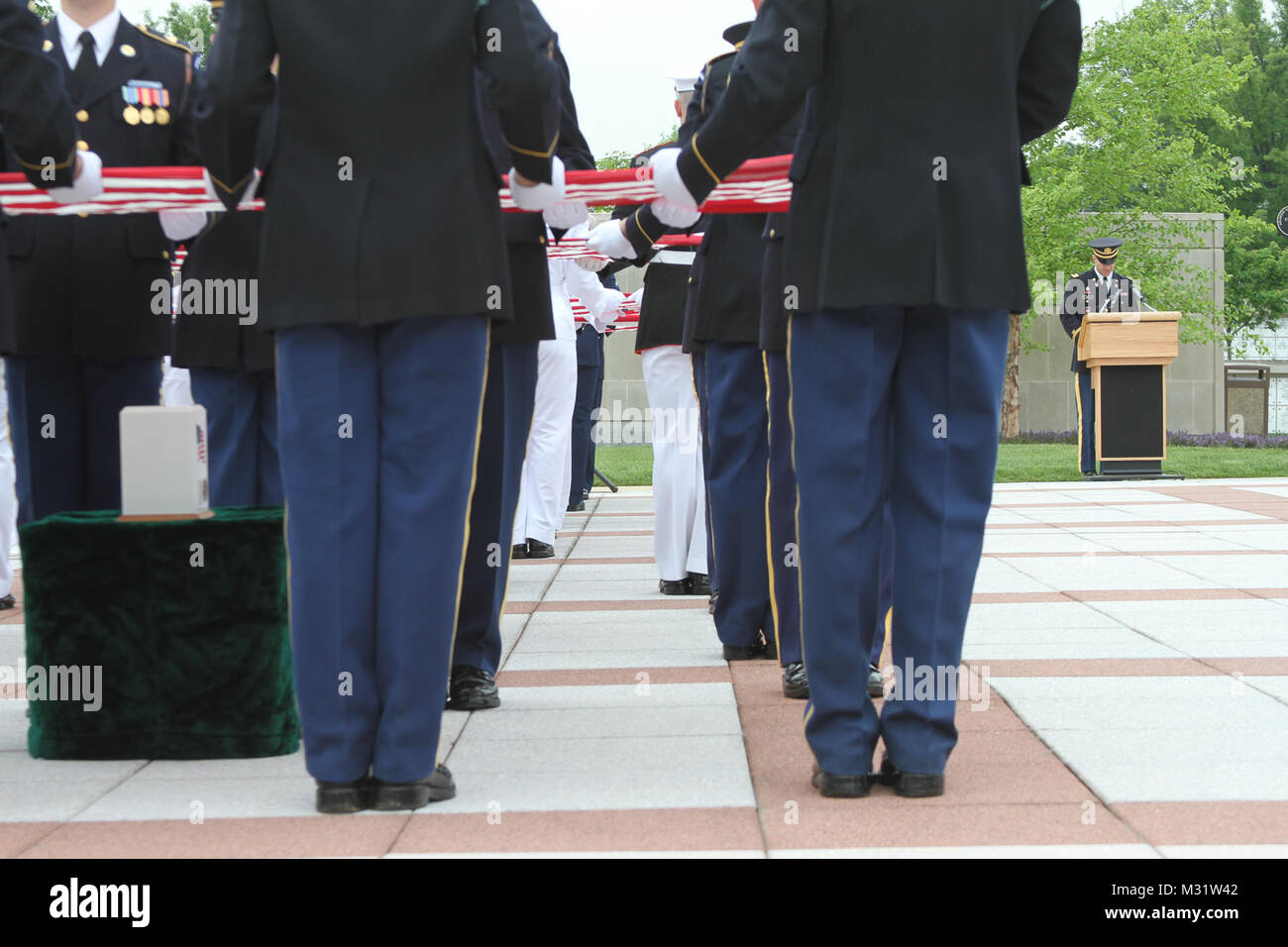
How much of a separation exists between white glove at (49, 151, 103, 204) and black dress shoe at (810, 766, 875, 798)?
2474 millimetres

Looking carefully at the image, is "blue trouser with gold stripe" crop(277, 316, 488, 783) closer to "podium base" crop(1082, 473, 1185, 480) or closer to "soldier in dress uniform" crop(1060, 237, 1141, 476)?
"podium base" crop(1082, 473, 1185, 480)

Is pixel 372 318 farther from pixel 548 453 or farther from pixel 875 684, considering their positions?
pixel 548 453

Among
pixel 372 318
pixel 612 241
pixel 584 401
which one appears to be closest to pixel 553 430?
pixel 584 401

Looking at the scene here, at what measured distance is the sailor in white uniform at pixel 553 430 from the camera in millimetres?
8891

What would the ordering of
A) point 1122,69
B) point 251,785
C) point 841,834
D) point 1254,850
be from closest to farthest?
1. point 1254,850
2. point 841,834
3. point 251,785
4. point 1122,69

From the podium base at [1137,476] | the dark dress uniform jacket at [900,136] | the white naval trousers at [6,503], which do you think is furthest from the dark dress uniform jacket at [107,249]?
the podium base at [1137,476]

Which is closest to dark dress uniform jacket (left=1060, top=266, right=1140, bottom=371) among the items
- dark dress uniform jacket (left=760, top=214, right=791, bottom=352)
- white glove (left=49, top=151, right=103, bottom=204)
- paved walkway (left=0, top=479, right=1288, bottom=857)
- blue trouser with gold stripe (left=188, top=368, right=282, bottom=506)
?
paved walkway (left=0, top=479, right=1288, bottom=857)

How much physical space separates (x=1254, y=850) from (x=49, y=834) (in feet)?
8.14

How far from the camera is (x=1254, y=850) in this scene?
287 cm

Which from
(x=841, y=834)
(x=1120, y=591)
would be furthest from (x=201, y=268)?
(x=1120, y=591)

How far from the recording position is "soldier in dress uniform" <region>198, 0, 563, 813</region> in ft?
10.9

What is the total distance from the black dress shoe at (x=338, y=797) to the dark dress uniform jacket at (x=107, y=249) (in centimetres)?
181

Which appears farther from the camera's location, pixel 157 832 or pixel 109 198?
pixel 109 198

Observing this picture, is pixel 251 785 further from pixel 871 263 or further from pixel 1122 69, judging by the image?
pixel 1122 69
